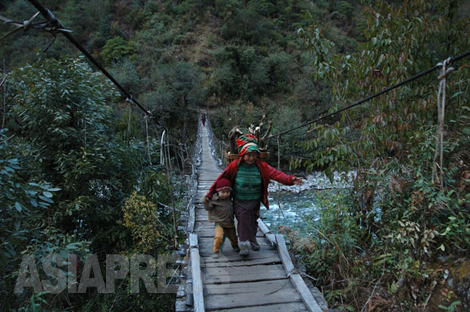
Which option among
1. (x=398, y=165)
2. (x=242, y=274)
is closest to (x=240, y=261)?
(x=242, y=274)

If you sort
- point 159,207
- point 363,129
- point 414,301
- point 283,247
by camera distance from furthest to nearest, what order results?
point 159,207 → point 363,129 → point 283,247 → point 414,301

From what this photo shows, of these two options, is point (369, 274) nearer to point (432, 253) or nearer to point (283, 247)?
point (432, 253)

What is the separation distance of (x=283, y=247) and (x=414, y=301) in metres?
0.83

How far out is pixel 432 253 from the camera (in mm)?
1634

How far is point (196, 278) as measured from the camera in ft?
5.51

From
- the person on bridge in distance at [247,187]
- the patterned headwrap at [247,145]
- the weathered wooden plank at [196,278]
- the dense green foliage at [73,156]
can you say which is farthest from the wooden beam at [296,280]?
the dense green foliage at [73,156]

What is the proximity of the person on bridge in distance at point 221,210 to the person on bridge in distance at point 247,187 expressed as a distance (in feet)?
0.14

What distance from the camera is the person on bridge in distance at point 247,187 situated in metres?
1.99

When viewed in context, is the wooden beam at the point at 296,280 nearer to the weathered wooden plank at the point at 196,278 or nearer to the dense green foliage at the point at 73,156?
the weathered wooden plank at the point at 196,278

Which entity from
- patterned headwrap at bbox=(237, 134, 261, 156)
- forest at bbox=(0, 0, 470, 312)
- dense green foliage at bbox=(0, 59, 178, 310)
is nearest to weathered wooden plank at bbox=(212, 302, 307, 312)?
forest at bbox=(0, 0, 470, 312)

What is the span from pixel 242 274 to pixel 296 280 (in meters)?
0.35

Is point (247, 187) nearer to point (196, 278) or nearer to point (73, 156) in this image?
point (196, 278)

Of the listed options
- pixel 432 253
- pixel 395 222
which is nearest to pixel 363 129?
pixel 395 222

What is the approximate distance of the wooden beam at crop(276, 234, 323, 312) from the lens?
4.87 feet
